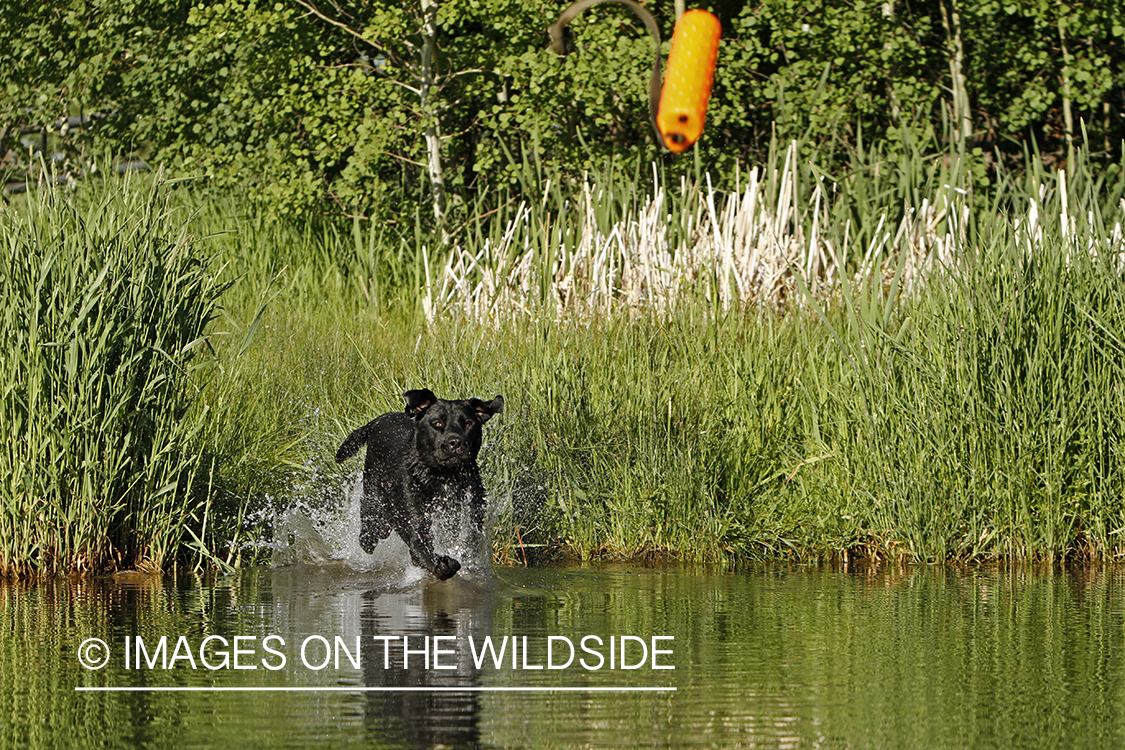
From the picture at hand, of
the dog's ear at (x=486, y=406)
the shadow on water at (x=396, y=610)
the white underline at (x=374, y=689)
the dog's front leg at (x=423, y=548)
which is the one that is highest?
the dog's ear at (x=486, y=406)

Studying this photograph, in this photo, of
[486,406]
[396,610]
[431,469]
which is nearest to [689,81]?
[486,406]

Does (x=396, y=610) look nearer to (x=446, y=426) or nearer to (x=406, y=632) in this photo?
(x=406, y=632)

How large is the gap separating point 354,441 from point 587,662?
12.7ft

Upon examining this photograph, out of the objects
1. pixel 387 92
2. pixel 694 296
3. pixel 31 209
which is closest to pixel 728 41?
pixel 387 92

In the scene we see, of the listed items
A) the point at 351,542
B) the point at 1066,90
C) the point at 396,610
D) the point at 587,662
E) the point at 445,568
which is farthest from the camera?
the point at 1066,90

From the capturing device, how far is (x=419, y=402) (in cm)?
863

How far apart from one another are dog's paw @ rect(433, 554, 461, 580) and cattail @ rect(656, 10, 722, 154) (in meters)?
2.29

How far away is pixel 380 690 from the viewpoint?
5402mm

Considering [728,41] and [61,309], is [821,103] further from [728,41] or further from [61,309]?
[61,309]

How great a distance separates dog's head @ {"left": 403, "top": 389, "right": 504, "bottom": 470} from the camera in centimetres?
838

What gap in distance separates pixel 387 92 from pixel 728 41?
11.5 ft

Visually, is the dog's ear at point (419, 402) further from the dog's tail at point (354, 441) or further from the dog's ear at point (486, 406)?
the dog's tail at point (354, 441)

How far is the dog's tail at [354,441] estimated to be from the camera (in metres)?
9.38

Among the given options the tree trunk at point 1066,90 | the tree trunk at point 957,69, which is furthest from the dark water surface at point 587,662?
the tree trunk at point 957,69
